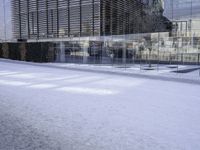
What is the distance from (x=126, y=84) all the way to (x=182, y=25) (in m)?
17.4

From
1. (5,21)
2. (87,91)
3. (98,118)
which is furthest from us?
(5,21)

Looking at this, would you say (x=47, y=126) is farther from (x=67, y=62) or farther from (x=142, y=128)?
(x=67, y=62)

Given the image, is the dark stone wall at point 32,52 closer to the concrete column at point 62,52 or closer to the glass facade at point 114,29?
the glass facade at point 114,29

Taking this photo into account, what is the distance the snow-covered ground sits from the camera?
17.9 ft

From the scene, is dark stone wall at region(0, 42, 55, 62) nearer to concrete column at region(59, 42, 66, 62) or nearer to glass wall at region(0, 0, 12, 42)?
concrete column at region(59, 42, 66, 62)

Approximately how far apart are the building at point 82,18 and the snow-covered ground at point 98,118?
17.5 meters

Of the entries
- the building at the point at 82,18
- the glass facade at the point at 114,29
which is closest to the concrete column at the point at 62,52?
the glass facade at the point at 114,29

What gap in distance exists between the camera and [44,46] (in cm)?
2642

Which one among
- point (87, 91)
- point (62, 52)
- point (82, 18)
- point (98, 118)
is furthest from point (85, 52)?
point (98, 118)

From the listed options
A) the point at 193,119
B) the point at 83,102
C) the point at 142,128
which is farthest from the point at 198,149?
the point at 83,102

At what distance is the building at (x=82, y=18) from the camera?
2769 centimetres

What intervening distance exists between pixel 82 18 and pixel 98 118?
73.1ft

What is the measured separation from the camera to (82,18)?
28312 millimetres

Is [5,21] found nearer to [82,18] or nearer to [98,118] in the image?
[82,18]
